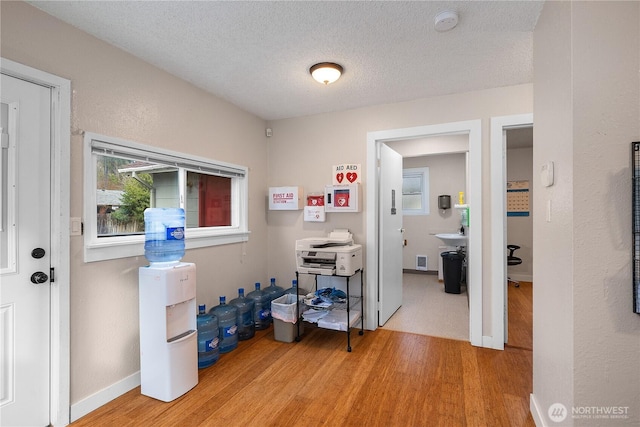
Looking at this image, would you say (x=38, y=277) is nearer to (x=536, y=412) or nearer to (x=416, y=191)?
(x=536, y=412)

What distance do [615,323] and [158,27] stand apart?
2776 mm

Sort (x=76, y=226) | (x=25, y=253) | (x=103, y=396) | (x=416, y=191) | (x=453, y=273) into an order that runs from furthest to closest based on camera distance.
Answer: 1. (x=416, y=191)
2. (x=453, y=273)
3. (x=103, y=396)
4. (x=76, y=226)
5. (x=25, y=253)

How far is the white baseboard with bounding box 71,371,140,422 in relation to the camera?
1.87m

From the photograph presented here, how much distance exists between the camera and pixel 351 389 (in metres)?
2.16

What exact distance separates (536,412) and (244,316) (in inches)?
92.3

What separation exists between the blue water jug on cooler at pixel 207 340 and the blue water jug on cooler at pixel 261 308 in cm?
62

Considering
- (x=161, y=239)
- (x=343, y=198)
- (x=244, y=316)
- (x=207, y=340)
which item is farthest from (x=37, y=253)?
(x=343, y=198)

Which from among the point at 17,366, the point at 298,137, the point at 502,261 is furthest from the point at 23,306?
the point at 502,261

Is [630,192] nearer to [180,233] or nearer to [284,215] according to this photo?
[180,233]

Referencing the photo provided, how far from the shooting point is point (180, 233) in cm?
226

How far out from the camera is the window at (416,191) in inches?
235

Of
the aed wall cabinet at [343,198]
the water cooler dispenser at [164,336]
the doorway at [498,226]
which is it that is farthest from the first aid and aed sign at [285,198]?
the doorway at [498,226]

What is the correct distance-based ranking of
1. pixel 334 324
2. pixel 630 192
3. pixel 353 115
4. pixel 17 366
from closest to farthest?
pixel 630 192 → pixel 17 366 → pixel 334 324 → pixel 353 115

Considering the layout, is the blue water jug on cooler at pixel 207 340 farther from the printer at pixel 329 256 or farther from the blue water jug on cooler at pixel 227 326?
the printer at pixel 329 256
